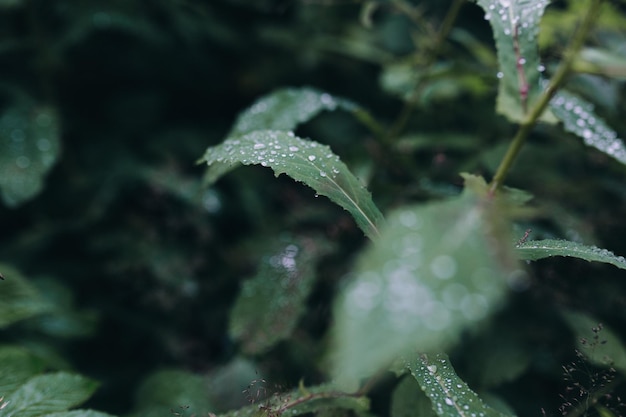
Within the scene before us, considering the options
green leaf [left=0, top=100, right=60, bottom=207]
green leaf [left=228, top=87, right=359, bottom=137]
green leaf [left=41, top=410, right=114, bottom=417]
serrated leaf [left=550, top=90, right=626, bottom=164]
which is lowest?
green leaf [left=41, top=410, right=114, bottom=417]

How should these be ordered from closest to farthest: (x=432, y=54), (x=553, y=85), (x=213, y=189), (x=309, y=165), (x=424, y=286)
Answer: (x=424, y=286) < (x=553, y=85) < (x=309, y=165) < (x=432, y=54) < (x=213, y=189)

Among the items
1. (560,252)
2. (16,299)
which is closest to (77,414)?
(16,299)

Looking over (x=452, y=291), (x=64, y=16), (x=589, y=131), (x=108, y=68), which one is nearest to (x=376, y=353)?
(x=452, y=291)

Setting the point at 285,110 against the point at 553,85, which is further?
the point at 285,110

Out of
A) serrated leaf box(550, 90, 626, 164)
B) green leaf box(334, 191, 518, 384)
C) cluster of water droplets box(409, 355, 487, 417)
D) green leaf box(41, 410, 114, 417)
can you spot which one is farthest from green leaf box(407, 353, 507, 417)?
serrated leaf box(550, 90, 626, 164)

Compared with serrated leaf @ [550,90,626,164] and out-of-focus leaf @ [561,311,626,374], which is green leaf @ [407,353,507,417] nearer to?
out-of-focus leaf @ [561,311,626,374]

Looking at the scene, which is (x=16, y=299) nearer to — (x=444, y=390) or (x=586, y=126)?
(x=444, y=390)
